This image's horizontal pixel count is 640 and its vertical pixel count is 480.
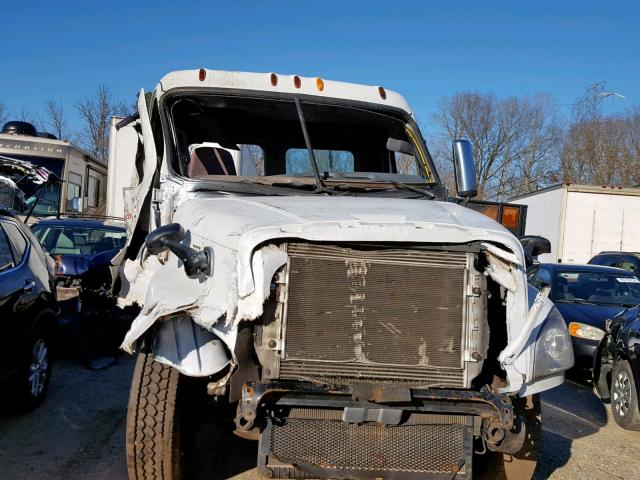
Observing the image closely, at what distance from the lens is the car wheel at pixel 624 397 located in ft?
20.4

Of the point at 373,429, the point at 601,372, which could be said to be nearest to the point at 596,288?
the point at 601,372

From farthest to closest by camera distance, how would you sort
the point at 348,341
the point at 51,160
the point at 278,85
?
the point at 51,160 → the point at 278,85 → the point at 348,341

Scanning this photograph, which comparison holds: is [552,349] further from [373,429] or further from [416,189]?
[416,189]

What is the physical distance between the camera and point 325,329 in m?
3.61

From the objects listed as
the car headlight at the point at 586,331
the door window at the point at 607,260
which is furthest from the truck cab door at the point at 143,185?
the door window at the point at 607,260

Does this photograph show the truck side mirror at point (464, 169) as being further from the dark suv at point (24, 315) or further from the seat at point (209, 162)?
the dark suv at point (24, 315)

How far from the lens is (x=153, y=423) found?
380 cm

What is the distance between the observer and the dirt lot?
475cm

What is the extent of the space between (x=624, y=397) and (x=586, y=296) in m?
3.19

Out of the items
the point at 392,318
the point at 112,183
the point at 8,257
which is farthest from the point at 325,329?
the point at 112,183

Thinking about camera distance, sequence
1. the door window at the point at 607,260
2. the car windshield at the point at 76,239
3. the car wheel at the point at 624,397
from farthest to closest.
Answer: the door window at the point at 607,260 → the car windshield at the point at 76,239 → the car wheel at the point at 624,397

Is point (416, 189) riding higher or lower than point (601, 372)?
higher

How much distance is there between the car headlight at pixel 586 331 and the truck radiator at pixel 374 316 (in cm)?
504

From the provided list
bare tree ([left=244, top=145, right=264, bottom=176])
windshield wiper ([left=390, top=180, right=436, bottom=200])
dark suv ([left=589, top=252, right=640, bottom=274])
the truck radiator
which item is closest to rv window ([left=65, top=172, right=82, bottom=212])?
bare tree ([left=244, top=145, right=264, bottom=176])
